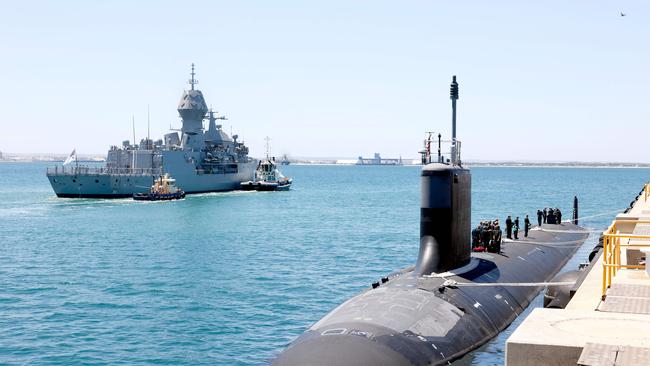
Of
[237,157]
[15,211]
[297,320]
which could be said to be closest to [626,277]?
[297,320]

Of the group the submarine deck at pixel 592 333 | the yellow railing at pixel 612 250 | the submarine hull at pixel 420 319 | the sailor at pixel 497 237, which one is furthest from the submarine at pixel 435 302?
the submarine deck at pixel 592 333

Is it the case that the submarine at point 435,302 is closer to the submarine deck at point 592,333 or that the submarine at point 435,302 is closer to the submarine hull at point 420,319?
the submarine hull at point 420,319

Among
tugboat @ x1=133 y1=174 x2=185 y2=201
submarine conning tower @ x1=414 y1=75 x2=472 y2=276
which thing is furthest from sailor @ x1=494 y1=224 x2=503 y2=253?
tugboat @ x1=133 y1=174 x2=185 y2=201

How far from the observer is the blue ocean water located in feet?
87.2

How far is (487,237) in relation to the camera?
103 feet

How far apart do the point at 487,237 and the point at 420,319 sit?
13067mm

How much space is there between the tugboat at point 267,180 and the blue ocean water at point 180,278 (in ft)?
167

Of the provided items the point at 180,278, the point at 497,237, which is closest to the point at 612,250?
the point at 497,237

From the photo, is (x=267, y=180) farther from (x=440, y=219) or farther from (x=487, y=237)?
(x=440, y=219)

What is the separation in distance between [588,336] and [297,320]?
20.6 m

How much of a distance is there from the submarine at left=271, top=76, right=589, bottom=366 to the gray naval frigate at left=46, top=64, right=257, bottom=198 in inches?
3407

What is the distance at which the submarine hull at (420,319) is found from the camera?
16.8 meters

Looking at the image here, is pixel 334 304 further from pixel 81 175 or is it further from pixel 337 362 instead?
pixel 81 175

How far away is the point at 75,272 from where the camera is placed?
142 ft
